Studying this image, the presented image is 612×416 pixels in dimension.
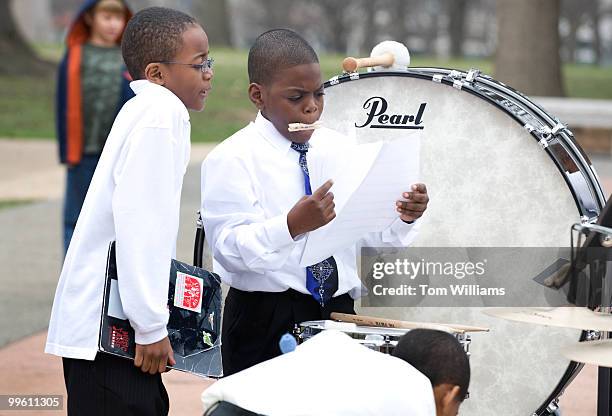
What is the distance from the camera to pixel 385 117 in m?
4.12

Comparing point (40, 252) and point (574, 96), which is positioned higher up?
point (574, 96)

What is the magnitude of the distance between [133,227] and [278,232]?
1.50 feet

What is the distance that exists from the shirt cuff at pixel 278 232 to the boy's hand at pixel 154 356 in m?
0.41

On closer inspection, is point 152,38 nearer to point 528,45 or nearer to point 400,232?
point 400,232

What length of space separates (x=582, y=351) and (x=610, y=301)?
233 mm

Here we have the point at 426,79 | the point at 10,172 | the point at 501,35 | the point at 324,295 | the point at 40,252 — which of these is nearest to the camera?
the point at 324,295

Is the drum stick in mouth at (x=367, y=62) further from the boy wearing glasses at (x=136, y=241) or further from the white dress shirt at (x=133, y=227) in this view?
the white dress shirt at (x=133, y=227)

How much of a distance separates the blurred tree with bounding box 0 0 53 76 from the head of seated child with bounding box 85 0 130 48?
13265 millimetres

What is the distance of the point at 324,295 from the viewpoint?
143 inches

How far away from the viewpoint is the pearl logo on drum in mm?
4117

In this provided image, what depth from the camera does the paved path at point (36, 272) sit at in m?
5.40

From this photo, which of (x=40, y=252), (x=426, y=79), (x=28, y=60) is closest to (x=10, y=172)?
(x=40, y=252)

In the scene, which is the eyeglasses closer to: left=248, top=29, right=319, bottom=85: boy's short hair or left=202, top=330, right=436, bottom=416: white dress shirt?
left=248, top=29, right=319, bottom=85: boy's short hair

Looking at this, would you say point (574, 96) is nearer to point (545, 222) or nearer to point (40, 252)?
point (40, 252)
